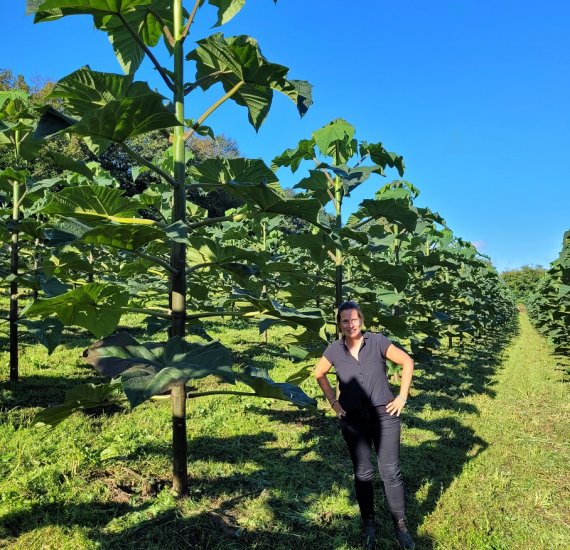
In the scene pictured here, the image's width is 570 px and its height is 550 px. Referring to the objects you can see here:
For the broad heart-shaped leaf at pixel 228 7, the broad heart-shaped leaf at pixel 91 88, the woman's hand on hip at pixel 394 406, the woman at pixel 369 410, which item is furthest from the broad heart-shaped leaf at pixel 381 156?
the broad heart-shaped leaf at pixel 91 88

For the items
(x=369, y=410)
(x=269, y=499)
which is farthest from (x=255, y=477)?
(x=369, y=410)

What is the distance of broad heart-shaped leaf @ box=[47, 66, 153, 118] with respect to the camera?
1.89 m

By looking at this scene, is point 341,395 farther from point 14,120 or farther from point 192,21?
point 14,120

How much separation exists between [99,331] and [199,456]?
2081 mm

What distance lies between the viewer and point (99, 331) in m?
2.20

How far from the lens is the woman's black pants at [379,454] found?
2891mm

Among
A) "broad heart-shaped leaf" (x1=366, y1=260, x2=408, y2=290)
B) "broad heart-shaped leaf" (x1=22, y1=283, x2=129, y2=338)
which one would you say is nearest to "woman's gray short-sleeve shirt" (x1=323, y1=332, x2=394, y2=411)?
"broad heart-shaped leaf" (x1=366, y1=260, x2=408, y2=290)

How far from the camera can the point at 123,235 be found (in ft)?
6.24

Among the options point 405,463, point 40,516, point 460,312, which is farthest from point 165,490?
point 460,312

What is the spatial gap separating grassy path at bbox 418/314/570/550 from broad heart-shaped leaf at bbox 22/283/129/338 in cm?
241

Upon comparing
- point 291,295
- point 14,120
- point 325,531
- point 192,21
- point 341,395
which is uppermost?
point 14,120

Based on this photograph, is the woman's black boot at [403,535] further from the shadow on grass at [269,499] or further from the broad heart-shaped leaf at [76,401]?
the broad heart-shaped leaf at [76,401]

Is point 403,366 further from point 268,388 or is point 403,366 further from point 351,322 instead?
point 268,388

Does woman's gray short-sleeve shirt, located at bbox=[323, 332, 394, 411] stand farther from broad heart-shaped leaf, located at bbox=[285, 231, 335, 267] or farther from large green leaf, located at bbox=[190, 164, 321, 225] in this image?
large green leaf, located at bbox=[190, 164, 321, 225]
